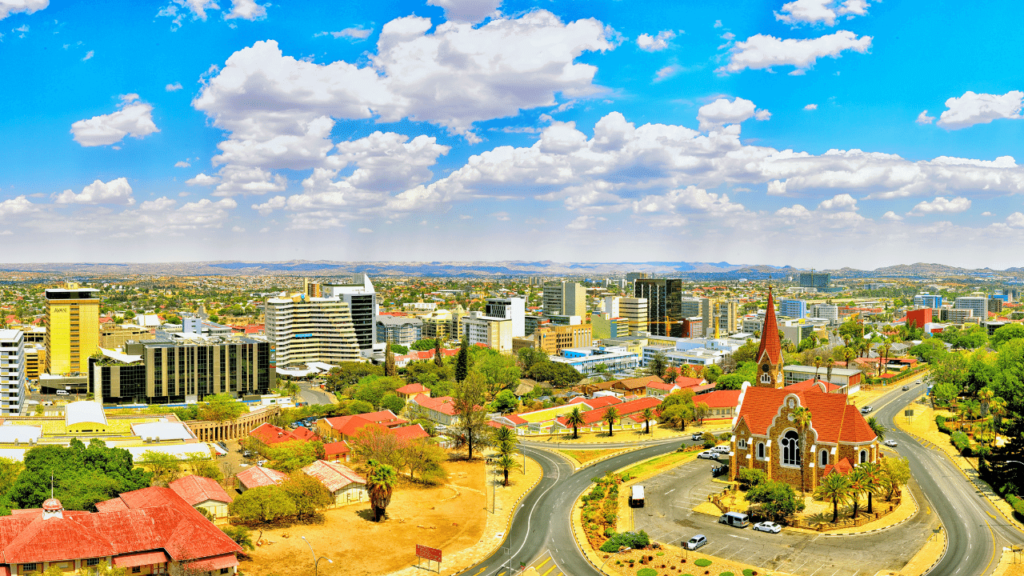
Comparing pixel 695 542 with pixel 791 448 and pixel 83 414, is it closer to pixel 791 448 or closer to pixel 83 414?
pixel 791 448

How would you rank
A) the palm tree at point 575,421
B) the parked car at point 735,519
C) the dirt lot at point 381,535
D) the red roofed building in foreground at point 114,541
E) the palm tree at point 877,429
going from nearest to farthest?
the red roofed building in foreground at point 114,541 → the dirt lot at point 381,535 → the parked car at point 735,519 → the palm tree at point 877,429 → the palm tree at point 575,421

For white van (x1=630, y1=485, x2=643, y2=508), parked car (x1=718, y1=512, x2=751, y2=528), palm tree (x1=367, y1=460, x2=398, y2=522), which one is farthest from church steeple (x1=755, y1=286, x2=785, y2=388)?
palm tree (x1=367, y1=460, x2=398, y2=522)

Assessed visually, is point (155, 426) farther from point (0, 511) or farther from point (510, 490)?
point (510, 490)

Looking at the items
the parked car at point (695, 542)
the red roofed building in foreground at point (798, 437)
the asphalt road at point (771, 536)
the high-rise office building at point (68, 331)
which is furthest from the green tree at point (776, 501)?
the high-rise office building at point (68, 331)

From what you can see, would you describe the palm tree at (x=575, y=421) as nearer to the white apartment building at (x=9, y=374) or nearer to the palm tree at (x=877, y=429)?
the palm tree at (x=877, y=429)

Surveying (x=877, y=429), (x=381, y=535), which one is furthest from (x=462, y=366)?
(x=381, y=535)

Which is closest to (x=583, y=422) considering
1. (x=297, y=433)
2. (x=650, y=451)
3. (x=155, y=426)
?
(x=650, y=451)
